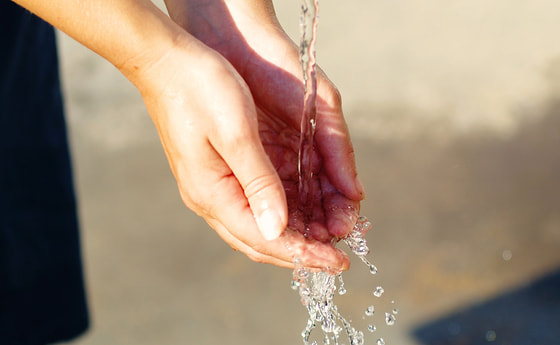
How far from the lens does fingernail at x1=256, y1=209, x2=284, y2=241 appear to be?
878 millimetres

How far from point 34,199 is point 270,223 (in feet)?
2.63

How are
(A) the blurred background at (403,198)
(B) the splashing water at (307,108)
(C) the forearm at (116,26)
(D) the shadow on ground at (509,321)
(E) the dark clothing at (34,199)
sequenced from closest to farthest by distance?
1. (C) the forearm at (116,26)
2. (B) the splashing water at (307,108)
3. (E) the dark clothing at (34,199)
4. (D) the shadow on ground at (509,321)
5. (A) the blurred background at (403,198)

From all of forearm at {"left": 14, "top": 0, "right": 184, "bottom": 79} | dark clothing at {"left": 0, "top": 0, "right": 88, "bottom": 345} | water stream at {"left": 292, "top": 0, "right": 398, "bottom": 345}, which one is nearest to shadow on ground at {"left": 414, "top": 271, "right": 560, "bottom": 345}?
water stream at {"left": 292, "top": 0, "right": 398, "bottom": 345}

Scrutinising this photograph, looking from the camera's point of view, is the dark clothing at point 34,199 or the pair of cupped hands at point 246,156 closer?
the pair of cupped hands at point 246,156

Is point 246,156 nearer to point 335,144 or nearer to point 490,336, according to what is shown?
point 335,144

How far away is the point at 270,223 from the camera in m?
0.88

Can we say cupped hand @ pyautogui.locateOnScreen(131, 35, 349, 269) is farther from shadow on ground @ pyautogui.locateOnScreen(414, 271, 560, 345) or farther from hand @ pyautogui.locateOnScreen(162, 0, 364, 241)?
shadow on ground @ pyautogui.locateOnScreen(414, 271, 560, 345)

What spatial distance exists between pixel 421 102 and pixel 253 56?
1428 millimetres

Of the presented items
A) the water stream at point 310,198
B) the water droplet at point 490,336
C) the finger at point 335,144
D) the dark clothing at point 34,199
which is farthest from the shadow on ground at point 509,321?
the dark clothing at point 34,199

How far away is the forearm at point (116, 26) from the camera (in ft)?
2.84

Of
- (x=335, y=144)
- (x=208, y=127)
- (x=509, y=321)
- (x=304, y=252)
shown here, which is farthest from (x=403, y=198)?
(x=208, y=127)

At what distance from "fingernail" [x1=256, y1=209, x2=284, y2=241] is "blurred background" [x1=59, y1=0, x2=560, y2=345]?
43.6 inches

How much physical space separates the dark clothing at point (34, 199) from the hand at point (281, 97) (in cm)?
35

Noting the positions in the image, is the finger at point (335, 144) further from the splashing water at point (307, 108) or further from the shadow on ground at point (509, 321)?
the shadow on ground at point (509, 321)
